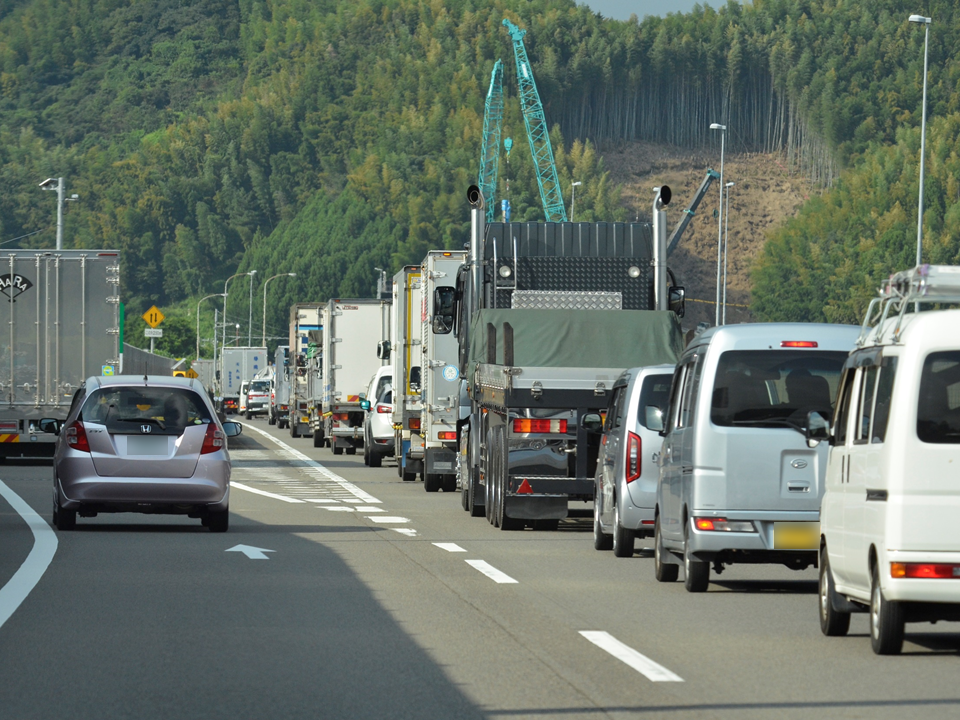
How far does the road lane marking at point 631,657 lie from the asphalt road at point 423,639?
0.06 ft

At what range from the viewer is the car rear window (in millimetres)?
18188

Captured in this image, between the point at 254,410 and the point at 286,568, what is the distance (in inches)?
2724

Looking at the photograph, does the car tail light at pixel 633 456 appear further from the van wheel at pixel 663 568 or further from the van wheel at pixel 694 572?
the van wheel at pixel 694 572

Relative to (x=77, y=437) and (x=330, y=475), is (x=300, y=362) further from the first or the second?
(x=77, y=437)

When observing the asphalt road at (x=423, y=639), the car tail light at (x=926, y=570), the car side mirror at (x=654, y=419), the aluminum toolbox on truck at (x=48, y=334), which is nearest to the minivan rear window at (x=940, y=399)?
the car tail light at (x=926, y=570)

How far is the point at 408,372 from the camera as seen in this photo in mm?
29688

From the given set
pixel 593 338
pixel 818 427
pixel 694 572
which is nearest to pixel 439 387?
pixel 593 338

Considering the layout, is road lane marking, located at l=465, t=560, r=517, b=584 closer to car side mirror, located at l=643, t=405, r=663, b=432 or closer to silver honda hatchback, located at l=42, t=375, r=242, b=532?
car side mirror, located at l=643, t=405, r=663, b=432

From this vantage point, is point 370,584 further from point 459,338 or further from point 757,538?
point 459,338

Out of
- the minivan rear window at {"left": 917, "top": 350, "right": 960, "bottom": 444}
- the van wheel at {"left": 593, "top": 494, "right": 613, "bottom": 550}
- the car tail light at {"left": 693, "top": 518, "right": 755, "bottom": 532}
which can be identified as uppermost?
the minivan rear window at {"left": 917, "top": 350, "right": 960, "bottom": 444}

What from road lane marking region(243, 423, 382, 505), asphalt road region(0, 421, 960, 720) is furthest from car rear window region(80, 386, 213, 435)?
road lane marking region(243, 423, 382, 505)

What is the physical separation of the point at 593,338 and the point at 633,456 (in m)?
3.72

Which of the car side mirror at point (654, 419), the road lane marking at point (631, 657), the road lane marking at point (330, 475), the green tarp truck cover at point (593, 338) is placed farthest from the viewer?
the road lane marking at point (330, 475)

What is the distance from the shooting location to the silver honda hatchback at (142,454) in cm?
1794
